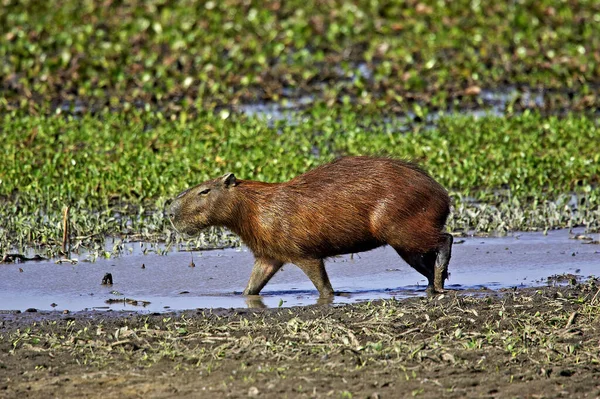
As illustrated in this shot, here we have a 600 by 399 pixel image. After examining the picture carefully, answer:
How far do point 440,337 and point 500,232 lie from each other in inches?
140

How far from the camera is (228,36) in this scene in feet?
53.8

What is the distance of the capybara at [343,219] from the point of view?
7.34m

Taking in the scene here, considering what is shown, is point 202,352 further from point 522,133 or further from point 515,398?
point 522,133

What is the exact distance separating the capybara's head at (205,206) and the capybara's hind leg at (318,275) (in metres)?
0.65

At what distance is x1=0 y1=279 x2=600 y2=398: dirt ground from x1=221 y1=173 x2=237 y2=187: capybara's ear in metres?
1.24

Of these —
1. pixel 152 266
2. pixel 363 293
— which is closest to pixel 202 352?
pixel 363 293

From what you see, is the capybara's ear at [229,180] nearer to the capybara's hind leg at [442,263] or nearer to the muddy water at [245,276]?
the muddy water at [245,276]

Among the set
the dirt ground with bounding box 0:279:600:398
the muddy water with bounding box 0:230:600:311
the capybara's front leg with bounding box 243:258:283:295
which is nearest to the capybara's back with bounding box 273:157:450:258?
the capybara's front leg with bounding box 243:258:283:295

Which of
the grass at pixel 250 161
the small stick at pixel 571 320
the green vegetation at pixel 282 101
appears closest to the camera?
the small stick at pixel 571 320

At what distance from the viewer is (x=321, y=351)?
18.0ft

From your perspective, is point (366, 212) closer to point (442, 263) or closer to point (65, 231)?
point (442, 263)

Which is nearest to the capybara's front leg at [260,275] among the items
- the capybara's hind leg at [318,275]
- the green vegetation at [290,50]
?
the capybara's hind leg at [318,275]

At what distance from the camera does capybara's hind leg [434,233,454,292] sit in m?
7.36

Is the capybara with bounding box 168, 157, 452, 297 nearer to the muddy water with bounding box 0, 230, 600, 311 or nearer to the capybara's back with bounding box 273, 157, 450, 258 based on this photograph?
the capybara's back with bounding box 273, 157, 450, 258
